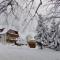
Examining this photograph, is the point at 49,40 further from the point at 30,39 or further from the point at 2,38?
the point at 2,38

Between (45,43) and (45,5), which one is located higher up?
(45,5)

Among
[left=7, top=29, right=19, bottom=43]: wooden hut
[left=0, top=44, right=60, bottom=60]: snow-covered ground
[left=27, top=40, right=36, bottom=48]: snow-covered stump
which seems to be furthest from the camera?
[left=7, top=29, right=19, bottom=43]: wooden hut

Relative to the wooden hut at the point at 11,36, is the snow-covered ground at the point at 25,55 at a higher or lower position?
lower

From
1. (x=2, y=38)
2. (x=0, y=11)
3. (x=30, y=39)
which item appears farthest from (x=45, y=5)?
(x=2, y=38)

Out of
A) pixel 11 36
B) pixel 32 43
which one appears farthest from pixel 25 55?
pixel 32 43

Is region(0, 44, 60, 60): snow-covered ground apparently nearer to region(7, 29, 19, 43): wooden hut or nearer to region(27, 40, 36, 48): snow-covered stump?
region(27, 40, 36, 48): snow-covered stump

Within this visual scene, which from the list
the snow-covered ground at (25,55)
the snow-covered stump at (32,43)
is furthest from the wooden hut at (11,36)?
the snow-covered ground at (25,55)

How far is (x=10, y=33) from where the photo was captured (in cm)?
1920

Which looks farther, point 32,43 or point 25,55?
point 32,43

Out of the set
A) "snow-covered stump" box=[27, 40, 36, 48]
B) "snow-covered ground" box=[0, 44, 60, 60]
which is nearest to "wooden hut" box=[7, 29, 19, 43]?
"snow-covered stump" box=[27, 40, 36, 48]

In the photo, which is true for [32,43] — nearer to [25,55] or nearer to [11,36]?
[11,36]

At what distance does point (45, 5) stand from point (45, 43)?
15298 millimetres

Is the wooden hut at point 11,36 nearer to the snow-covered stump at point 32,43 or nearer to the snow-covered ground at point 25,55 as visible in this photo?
the snow-covered stump at point 32,43

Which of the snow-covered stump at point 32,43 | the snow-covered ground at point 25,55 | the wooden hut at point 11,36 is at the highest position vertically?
the wooden hut at point 11,36
